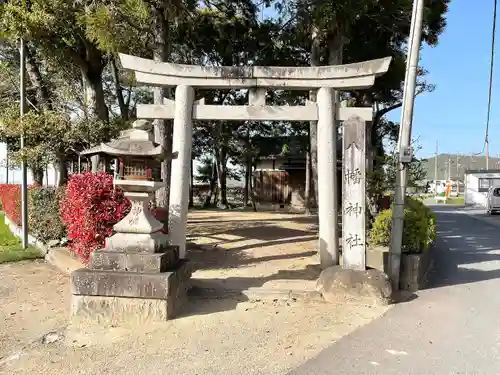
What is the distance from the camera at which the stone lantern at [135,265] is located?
5.61 m

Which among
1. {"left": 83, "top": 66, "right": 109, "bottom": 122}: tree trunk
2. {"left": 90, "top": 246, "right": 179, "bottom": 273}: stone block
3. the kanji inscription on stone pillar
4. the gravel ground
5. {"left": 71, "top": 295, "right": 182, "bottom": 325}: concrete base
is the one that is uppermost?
{"left": 83, "top": 66, "right": 109, "bottom": 122}: tree trunk

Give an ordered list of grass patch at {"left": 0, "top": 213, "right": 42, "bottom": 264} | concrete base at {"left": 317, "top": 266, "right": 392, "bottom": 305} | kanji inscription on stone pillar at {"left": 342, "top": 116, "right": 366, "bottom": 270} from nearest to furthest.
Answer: concrete base at {"left": 317, "top": 266, "right": 392, "bottom": 305}, kanji inscription on stone pillar at {"left": 342, "top": 116, "right": 366, "bottom": 270}, grass patch at {"left": 0, "top": 213, "right": 42, "bottom": 264}

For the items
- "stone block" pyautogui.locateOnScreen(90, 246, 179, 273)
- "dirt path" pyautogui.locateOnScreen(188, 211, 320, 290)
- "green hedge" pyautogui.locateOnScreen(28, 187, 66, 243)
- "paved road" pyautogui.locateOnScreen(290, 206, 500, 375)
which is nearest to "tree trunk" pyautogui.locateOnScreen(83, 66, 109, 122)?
"green hedge" pyautogui.locateOnScreen(28, 187, 66, 243)

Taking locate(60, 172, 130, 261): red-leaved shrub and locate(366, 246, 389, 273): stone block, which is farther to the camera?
locate(60, 172, 130, 261): red-leaved shrub

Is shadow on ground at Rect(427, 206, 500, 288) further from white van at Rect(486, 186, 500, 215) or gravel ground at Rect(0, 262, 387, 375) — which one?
white van at Rect(486, 186, 500, 215)

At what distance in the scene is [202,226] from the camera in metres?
14.0

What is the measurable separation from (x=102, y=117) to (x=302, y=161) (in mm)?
15889

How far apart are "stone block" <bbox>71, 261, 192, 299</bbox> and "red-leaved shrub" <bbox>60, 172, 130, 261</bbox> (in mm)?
2214

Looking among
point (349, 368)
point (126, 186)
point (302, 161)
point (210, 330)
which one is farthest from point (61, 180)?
point (302, 161)

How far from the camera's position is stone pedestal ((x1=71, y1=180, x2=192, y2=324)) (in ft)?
18.4

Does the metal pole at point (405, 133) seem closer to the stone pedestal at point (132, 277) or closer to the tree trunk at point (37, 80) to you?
the stone pedestal at point (132, 277)

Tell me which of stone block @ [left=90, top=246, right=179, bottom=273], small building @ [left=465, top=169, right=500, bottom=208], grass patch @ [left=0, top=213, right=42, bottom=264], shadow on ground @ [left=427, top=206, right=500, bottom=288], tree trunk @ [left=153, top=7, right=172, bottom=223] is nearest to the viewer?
stone block @ [left=90, top=246, right=179, bottom=273]

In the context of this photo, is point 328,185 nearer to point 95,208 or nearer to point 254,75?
point 254,75

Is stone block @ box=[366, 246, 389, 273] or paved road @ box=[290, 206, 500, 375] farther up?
stone block @ box=[366, 246, 389, 273]
